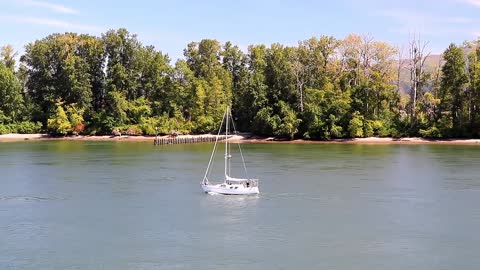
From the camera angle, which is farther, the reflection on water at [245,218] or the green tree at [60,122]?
the green tree at [60,122]

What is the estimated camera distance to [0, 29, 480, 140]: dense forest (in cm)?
11944

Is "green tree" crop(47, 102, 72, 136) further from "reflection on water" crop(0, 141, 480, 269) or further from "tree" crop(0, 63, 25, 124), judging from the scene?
"reflection on water" crop(0, 141, 480, 269)

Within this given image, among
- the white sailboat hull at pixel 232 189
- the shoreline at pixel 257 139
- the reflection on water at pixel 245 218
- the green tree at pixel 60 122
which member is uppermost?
the green tree at pixel 60 122

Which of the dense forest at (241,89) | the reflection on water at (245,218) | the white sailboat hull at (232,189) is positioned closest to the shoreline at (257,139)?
the dense forest at (241,89)

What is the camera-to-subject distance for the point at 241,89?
442ft

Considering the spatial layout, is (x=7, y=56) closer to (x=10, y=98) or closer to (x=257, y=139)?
(x=10, y=98)

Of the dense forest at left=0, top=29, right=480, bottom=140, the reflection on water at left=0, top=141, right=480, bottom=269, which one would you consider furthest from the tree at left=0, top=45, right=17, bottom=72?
the reflection on water at left=0, top=141, right=480, bottom=269

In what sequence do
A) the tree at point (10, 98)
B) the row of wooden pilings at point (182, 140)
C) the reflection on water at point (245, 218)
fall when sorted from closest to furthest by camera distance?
the reflection on water at point (245, 218)
the row of wooden pilings at point (182, 140)
the tree at point (10, 98)

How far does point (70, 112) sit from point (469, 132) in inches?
3484

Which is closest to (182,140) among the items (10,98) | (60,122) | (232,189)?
(60,122)

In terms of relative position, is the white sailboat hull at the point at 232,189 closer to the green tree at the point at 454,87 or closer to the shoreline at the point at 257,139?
the shoreline at the point at 257,139

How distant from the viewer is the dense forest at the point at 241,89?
11944 cm

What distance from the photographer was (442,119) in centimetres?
11675

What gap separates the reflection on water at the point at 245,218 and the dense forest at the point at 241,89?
50.3 m
